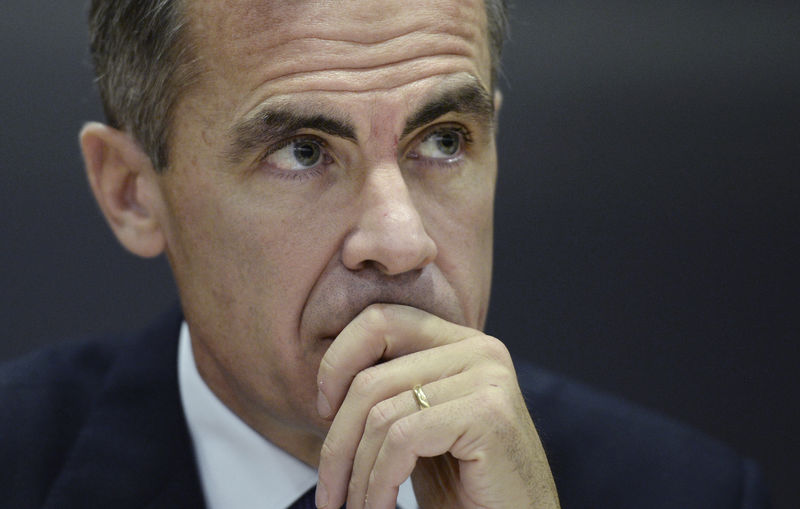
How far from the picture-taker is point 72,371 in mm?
2699

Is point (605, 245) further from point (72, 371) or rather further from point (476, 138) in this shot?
point (72, 371)

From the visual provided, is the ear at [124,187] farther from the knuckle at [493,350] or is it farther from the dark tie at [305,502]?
the knuckle at [493,350]

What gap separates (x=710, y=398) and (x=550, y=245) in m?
0.63

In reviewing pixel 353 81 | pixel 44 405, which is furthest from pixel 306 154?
pixel 44 405

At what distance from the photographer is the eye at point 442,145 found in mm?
2146

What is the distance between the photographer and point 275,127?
2.04m

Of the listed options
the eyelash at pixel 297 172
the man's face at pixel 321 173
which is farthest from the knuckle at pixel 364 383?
the eyelash at pixel 297 172

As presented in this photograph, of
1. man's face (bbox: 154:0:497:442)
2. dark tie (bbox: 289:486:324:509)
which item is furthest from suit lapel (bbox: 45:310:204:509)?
man's face (bbox: 154:0:497:442)

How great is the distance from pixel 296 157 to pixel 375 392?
1.56 ft

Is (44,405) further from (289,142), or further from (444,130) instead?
(444,130)

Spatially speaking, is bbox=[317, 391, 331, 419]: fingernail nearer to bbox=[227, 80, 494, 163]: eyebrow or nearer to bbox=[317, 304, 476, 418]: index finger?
bbox=[317, 304, 476, 418]: index finger

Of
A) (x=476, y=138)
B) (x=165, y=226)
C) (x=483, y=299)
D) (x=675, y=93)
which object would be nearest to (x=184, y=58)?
(x=165, y=226)

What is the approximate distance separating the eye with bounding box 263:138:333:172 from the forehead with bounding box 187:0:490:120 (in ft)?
0.32

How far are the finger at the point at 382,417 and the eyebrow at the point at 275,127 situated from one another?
475 mm
